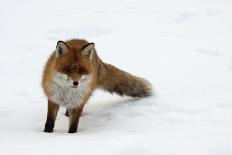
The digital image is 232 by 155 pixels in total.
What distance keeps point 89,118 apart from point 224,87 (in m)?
2.25

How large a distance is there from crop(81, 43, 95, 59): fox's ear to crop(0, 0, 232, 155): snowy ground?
99 centimetres

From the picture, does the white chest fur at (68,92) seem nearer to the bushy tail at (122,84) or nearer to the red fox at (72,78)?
the red fox at (72,78)

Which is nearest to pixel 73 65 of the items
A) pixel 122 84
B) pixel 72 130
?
pixel 72 130

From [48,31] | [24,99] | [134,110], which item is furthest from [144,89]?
[48,31]

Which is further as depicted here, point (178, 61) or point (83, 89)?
point (178, 61)

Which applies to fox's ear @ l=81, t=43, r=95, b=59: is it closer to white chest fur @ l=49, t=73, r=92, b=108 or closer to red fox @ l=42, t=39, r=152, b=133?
red fox @ l=42, t=39, r=152, b=133

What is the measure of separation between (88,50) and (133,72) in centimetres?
281

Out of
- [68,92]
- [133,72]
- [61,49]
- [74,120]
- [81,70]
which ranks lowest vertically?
[74,120]

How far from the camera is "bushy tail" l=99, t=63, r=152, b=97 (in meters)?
6.64

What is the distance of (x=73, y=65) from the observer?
17.7ft

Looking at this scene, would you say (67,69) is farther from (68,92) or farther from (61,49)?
(68,92)

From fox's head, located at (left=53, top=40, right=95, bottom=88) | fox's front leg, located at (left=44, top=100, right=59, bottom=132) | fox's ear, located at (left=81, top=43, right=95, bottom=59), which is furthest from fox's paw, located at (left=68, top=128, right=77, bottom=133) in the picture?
fox's ear, located at (left=81, top=43, right=95, bottom=59)

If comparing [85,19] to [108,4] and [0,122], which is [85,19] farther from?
[0,122]

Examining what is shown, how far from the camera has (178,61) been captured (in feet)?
28.0
